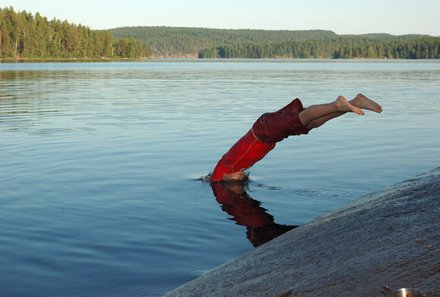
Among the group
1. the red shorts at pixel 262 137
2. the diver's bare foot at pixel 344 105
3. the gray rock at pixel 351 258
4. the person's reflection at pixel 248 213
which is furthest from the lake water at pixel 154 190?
the diver's bare foot at pixel 344 105

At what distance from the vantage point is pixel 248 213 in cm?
973

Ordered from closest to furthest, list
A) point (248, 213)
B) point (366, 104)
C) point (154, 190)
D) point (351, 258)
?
point (351, 258), point (366, 104), point (248, 213), point (154, 190)

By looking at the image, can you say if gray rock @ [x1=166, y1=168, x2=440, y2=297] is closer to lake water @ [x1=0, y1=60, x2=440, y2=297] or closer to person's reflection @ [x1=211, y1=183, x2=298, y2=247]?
lake water @ [x1=0, y1=60, x2=440, y2=297]

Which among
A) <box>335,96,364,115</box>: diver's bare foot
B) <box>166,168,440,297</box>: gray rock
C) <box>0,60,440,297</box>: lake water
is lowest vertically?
<box>0,60,440,297</box>: lake water

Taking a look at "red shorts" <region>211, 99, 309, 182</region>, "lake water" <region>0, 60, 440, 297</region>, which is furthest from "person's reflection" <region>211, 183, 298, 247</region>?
"red shorts" <region>211, 99, 309, 182</region>

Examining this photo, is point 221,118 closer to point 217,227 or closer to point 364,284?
point 217,227

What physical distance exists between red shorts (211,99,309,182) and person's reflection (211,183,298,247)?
0.40 metres

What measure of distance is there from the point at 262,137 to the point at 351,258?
662 cm

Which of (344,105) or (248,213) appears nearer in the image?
(344,105)

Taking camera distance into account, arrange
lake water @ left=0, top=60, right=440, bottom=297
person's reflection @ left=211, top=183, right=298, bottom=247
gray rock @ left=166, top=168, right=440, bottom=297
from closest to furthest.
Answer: gray rock @ left=166, top=168, right=440, bottom=297 < lake water @ left=0, top=60, right=440, bottom=297 < person's reflection @ left=211, top=183, right=298, bottom=247

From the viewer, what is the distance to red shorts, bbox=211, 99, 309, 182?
1040 centimetres

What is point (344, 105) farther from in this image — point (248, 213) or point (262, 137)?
point (262, 137)

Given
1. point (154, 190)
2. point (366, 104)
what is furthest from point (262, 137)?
point (366, 104)

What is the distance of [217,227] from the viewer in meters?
8.86
